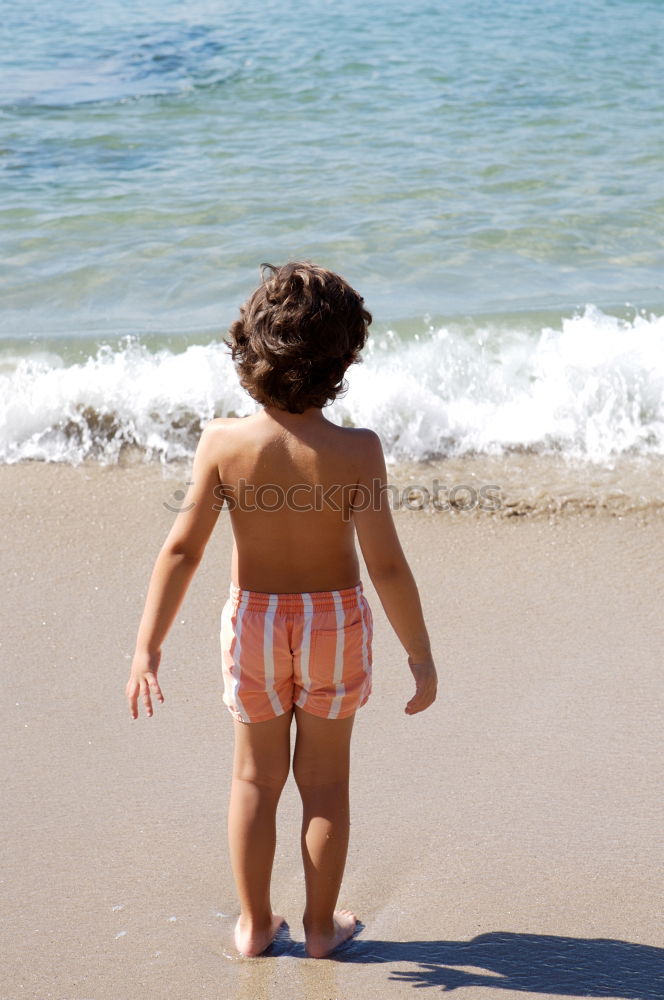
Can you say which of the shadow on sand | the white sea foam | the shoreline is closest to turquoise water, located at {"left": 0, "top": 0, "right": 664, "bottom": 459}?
the white sea foam

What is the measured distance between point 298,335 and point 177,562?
0.48m

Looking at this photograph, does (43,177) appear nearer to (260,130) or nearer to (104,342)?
(260,130)

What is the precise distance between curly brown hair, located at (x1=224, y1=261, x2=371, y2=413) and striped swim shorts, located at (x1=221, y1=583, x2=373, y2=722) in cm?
36

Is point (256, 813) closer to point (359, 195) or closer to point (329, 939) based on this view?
point (329, 939)

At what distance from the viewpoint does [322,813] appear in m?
1.89

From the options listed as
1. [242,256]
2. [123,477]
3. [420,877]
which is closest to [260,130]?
[242,256]

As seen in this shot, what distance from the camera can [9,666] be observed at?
110 inches

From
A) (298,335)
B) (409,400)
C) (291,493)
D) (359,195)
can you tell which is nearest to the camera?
(298,335)

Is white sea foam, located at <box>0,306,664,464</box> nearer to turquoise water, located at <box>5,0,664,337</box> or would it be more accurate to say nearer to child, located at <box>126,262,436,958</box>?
turquoise water, located at <box>5,0,664,337</box>

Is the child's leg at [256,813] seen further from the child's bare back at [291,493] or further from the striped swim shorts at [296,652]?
the child's bare back at [291,493]

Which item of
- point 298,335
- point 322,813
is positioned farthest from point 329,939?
point 298,335

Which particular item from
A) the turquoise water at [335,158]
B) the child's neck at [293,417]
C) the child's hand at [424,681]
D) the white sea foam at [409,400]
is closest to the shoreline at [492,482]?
the white sea foam at [409,400]

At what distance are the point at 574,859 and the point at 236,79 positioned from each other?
8687 mm

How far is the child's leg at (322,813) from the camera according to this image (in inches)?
74.2
